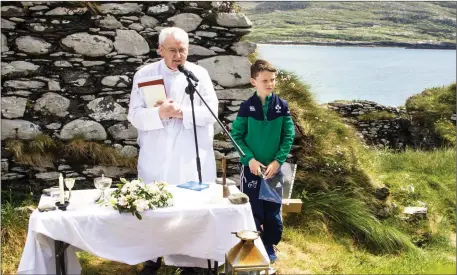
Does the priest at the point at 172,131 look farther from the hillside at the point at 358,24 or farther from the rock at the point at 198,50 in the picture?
the hillside at the point at 358,24

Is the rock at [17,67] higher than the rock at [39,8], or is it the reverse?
the rock at [39,8]

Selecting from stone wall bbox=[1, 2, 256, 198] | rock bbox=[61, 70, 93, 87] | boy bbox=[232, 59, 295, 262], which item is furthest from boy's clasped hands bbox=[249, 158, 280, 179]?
rock bbox=[61, 70, 93, 87]

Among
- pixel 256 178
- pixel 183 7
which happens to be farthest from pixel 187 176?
pixel 183 7

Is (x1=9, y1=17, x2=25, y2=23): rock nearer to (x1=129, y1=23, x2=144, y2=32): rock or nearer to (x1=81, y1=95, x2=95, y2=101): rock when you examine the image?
(x1=81, y1=95, x2=95, y2=101): rock

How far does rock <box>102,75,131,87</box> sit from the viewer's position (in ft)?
18.8

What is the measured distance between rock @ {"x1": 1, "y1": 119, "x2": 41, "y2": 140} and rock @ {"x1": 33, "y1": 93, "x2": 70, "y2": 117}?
21 cm

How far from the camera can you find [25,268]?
129 inches

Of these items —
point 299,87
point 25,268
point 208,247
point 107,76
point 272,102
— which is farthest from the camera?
point 299,87

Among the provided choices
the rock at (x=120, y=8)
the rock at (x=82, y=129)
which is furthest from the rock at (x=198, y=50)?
the rock at (x=82, y=129)

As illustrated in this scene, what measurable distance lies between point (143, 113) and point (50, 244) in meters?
1.39

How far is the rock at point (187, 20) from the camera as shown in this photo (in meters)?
5.73

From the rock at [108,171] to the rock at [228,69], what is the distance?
1511 millimetres

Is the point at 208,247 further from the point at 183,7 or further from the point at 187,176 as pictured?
the point at 183,7

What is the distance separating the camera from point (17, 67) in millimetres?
5605
